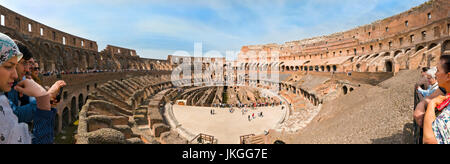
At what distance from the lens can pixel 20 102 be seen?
2.20 meters

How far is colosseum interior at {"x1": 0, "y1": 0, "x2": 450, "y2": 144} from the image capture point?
7469 millimetres

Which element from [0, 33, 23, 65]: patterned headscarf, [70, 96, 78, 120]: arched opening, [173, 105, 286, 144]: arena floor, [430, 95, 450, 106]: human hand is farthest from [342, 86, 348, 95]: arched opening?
[70, 96, 78, 120]: arched opening

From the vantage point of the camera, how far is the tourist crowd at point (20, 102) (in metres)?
1.48

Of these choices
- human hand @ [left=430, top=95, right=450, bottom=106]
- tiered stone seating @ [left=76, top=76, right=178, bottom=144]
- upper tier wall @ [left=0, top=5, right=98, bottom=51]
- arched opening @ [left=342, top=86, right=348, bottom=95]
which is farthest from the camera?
arched opening @ [left=342, top=86, right=348, bottom=95]

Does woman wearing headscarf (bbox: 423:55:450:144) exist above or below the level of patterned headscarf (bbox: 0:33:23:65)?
below

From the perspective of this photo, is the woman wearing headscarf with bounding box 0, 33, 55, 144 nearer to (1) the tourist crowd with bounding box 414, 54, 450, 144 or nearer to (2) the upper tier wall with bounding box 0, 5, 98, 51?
(1) the tourist crowd with bounding box 414, 54, 450, 144

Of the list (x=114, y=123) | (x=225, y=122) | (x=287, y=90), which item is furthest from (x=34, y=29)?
(x=287, y=90)

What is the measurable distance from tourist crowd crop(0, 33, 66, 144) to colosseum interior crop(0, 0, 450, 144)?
296 cm

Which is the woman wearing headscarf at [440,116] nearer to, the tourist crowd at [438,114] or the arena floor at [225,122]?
the tourist crowd at [438,114]

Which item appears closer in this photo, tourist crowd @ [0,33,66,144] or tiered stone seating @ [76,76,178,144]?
tourist crowd @ [0,33,66,144]

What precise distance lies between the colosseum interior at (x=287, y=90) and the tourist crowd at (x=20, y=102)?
9.72 ft

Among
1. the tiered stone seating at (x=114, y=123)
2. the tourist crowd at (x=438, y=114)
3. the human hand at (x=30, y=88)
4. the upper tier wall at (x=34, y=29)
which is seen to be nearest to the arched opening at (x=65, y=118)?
the tiered stone seating at (x=114, y=123)

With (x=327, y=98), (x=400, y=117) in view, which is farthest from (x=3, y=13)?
(x=327, y=98)
